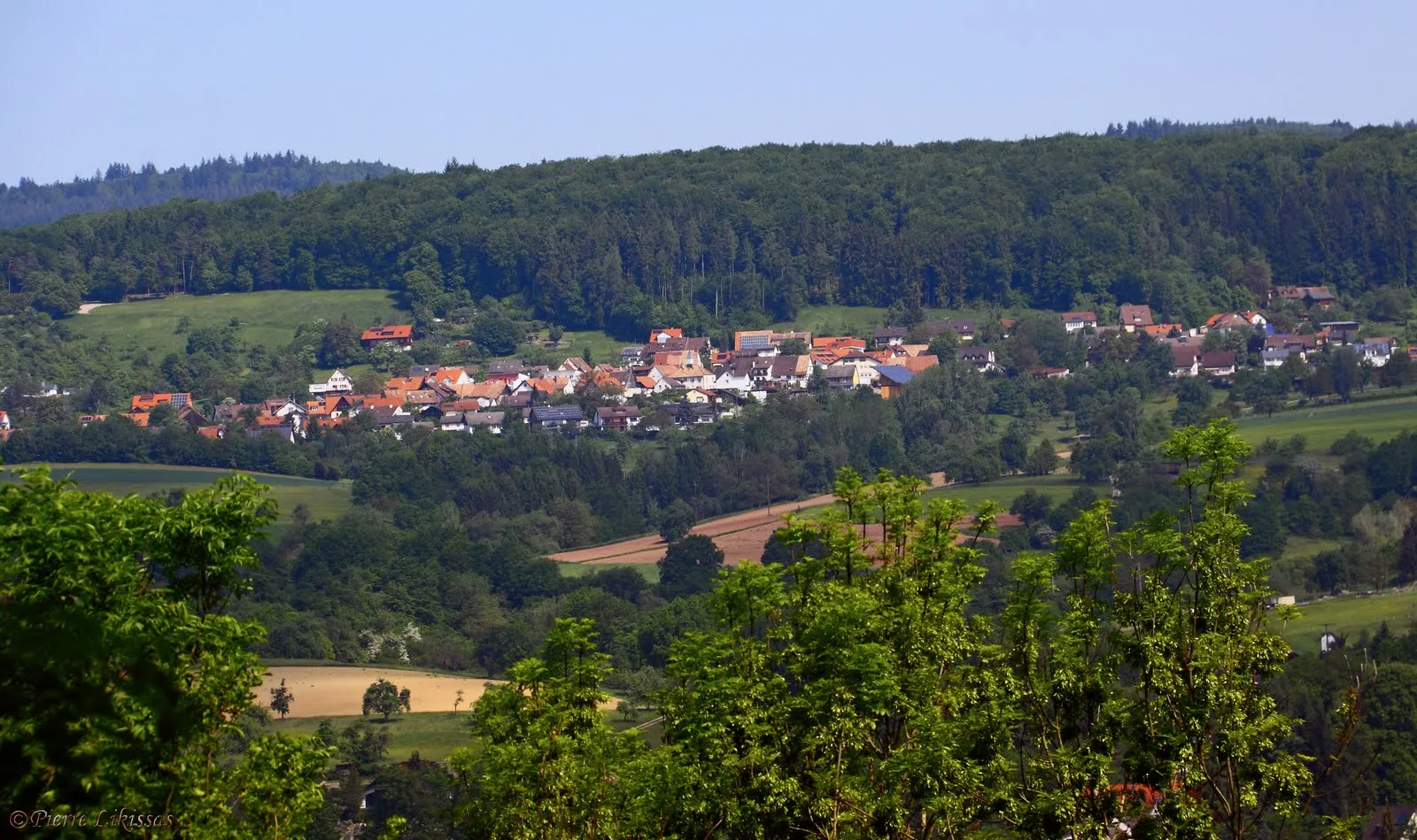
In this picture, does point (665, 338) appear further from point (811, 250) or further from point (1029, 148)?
point (1029, 148)

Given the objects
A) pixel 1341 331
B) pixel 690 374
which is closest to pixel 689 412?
pixel 690 374

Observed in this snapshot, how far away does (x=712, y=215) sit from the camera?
166500mm

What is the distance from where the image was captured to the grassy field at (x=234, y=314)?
14062cm

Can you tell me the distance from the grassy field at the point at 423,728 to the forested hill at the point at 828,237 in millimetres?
96230

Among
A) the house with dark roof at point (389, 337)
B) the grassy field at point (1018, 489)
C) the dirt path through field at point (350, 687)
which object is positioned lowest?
the dirt path through field at point (350, 687)

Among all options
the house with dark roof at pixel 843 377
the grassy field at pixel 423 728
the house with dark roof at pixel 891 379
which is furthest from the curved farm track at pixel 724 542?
the grassy field at pixel 423 728

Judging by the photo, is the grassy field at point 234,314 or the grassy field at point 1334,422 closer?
the grassy field at point 1334,422

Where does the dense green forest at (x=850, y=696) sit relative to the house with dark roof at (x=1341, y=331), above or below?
above

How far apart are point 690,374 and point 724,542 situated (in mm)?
44768

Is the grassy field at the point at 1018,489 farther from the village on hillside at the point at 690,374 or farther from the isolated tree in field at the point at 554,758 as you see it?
the isolated tree in field at the point at 554,758

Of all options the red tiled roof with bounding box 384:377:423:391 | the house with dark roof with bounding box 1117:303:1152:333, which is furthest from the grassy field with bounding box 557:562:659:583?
the house with dark roof with bounding box 1117:303:1152:333

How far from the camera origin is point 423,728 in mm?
53000

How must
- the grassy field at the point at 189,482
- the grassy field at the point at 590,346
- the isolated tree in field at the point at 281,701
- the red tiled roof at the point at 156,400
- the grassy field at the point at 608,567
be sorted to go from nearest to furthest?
1. the isolated tree in field at the point at 281,701
2. the grassy field at the point at 608,567
3. the grassy field at the point at 189,482
4. the red tiled roof at the point at 156,400
5. the grassy field at the point at 590,346

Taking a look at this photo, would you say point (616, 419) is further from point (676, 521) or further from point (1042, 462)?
point (1042, 462)
